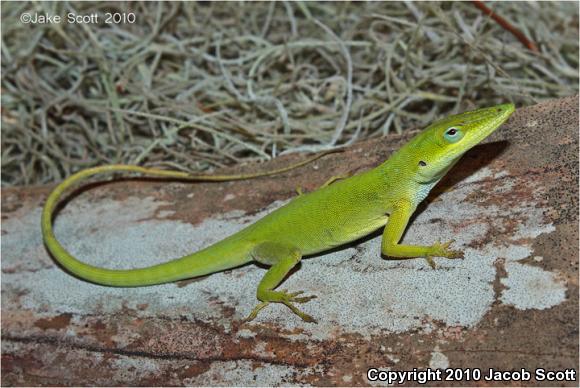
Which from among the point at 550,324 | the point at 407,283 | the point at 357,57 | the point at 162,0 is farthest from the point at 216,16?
the point at 550,324

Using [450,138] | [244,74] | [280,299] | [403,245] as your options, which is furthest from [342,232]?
[244,74]

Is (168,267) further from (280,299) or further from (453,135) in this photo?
(453,135)

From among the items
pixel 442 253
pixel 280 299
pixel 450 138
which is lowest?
pixel 280 299

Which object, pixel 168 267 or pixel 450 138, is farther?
pixel 168 267

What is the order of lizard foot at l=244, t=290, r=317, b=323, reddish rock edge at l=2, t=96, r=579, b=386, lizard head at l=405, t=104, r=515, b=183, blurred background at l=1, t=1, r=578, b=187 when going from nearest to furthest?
1. reddish rock edge at l=2, t=96, r=579, b=386
2. lizard head at l=405, t=104, r=515, b=183
3. lizard foot at l=244, t=290, r=317, b=323
4. blurred background at l=1, t=1, r=578, b=187

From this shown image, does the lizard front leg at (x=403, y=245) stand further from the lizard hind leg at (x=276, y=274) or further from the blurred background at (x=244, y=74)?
the blurred background at (x=244, y=74)

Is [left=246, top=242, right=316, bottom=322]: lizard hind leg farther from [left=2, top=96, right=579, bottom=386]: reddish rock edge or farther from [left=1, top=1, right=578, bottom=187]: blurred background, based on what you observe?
[left=1, top=1, right=578, bottom=187]: blurred background

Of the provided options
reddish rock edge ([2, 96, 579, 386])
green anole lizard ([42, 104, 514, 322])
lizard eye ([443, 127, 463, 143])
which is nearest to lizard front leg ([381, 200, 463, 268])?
green anole lizard ([42, 104, 514, 322])
